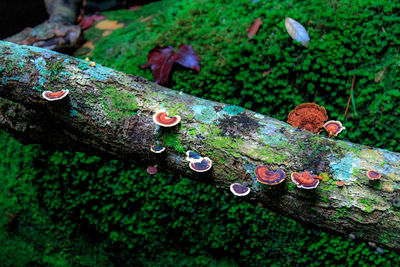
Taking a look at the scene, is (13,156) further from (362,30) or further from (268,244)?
(362,30)

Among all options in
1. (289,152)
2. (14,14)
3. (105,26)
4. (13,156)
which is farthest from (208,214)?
(14,14)

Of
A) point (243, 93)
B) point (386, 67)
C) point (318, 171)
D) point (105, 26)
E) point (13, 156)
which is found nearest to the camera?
point (318, 171)

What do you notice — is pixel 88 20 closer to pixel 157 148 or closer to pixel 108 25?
pixel 108 25

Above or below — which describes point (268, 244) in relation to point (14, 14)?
below

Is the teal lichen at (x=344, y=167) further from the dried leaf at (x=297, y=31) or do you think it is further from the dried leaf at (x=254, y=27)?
the dried leaf at (x=254, y=27)

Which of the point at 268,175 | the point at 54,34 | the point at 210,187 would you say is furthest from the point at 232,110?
the point at 54,34

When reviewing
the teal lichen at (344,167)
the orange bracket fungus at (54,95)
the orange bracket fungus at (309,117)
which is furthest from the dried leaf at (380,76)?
the orange bracket fungus at (54,95)

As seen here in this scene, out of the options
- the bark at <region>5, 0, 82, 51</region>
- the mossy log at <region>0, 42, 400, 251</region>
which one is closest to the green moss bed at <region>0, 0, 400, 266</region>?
the bark at <region>5, 0, 82, 51</region>

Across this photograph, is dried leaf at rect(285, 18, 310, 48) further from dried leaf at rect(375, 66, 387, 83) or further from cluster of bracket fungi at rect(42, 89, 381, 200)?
cluster of bracket fungi at rect(42, 89, 381, 200)
